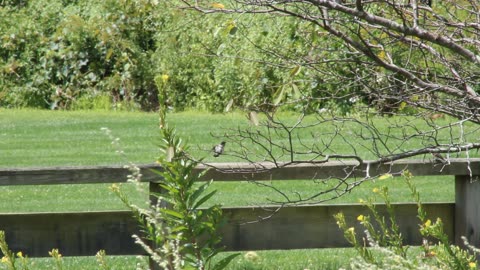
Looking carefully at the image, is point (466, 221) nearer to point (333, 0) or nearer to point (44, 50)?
point (333, 0)

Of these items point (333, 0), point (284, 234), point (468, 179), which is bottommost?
point (284, 234)

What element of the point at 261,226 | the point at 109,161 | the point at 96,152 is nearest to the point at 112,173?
the point at 261,226

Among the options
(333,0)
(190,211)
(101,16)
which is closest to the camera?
(190,211)

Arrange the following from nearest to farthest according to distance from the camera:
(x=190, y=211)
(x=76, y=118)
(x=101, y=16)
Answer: (x=190, y=211) < (x=76, y=118) < (x=101, y=16)

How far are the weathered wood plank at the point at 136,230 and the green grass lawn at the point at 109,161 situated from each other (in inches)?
24.0

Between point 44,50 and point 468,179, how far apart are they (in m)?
13.0

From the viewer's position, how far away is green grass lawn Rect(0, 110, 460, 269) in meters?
7.14

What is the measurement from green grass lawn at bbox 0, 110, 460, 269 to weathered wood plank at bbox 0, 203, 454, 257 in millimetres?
609

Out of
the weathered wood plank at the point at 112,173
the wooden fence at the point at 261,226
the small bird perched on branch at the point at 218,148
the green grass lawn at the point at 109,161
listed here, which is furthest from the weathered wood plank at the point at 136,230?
the green grass lawn at the point at 109,161

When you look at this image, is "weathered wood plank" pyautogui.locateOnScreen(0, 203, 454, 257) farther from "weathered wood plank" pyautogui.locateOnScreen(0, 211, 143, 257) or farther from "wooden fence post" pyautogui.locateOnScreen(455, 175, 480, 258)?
"wooden fence post" pyautogui.locateOnScreen(455, 175, 480, 258)

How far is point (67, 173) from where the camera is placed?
5.26 meters

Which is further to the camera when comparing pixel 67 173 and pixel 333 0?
pixel 67 173

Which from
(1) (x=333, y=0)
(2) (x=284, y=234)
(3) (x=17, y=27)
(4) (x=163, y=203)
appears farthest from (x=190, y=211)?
(3) (x=17, y=27)

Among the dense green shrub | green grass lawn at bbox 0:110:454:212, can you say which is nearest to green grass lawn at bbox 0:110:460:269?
green grass lawn at bbox 0:110:454:212
